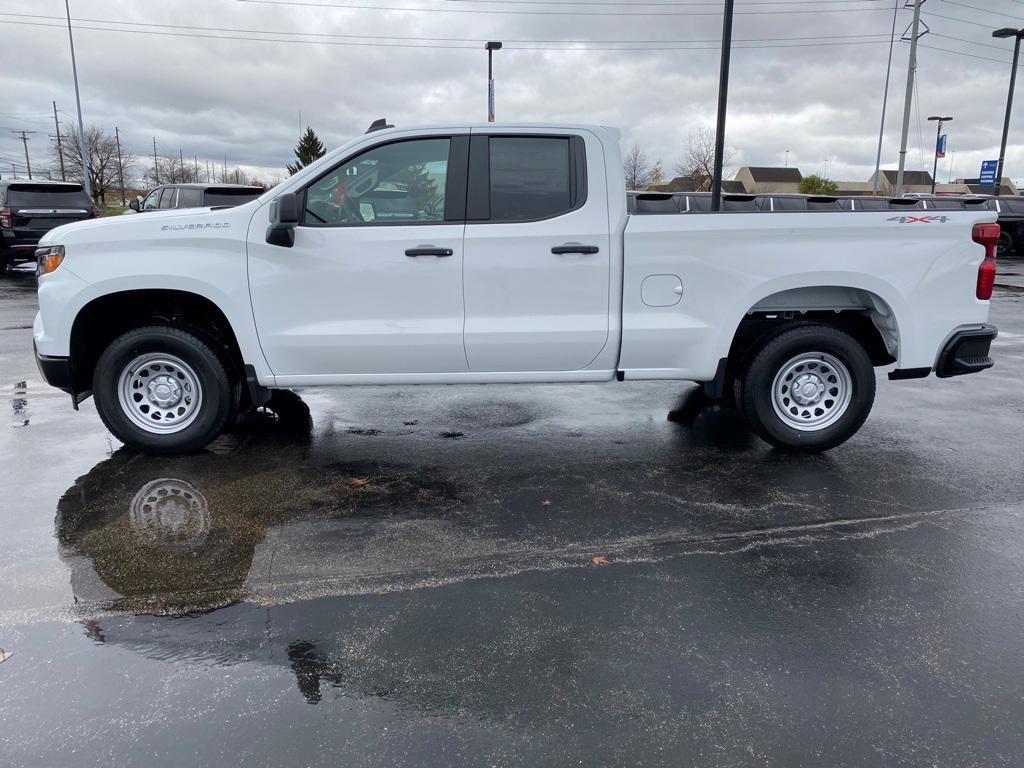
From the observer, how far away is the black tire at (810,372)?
5160 mm

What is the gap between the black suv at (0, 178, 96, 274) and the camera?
1588 cm

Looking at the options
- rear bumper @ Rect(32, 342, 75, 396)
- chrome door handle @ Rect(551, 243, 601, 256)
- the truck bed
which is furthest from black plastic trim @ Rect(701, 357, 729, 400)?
the truck bed

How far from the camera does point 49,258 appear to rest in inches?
194

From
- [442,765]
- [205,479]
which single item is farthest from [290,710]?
[205,479]

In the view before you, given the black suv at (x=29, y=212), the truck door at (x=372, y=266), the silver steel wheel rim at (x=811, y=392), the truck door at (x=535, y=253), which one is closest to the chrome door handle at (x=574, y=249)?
the truck door at (x=535, y=253)

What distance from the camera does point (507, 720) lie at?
2.59 metres

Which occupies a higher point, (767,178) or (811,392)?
(767,178)

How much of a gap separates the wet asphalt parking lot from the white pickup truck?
0.63 m

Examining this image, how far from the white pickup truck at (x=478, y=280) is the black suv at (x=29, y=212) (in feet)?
43.0

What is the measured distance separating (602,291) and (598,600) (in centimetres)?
222

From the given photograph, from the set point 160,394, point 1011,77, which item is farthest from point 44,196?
point 1011,77

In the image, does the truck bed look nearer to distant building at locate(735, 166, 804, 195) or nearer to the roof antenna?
the roof antenna

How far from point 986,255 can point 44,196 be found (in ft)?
57.2

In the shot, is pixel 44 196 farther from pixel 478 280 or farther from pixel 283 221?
pixel 478 280
